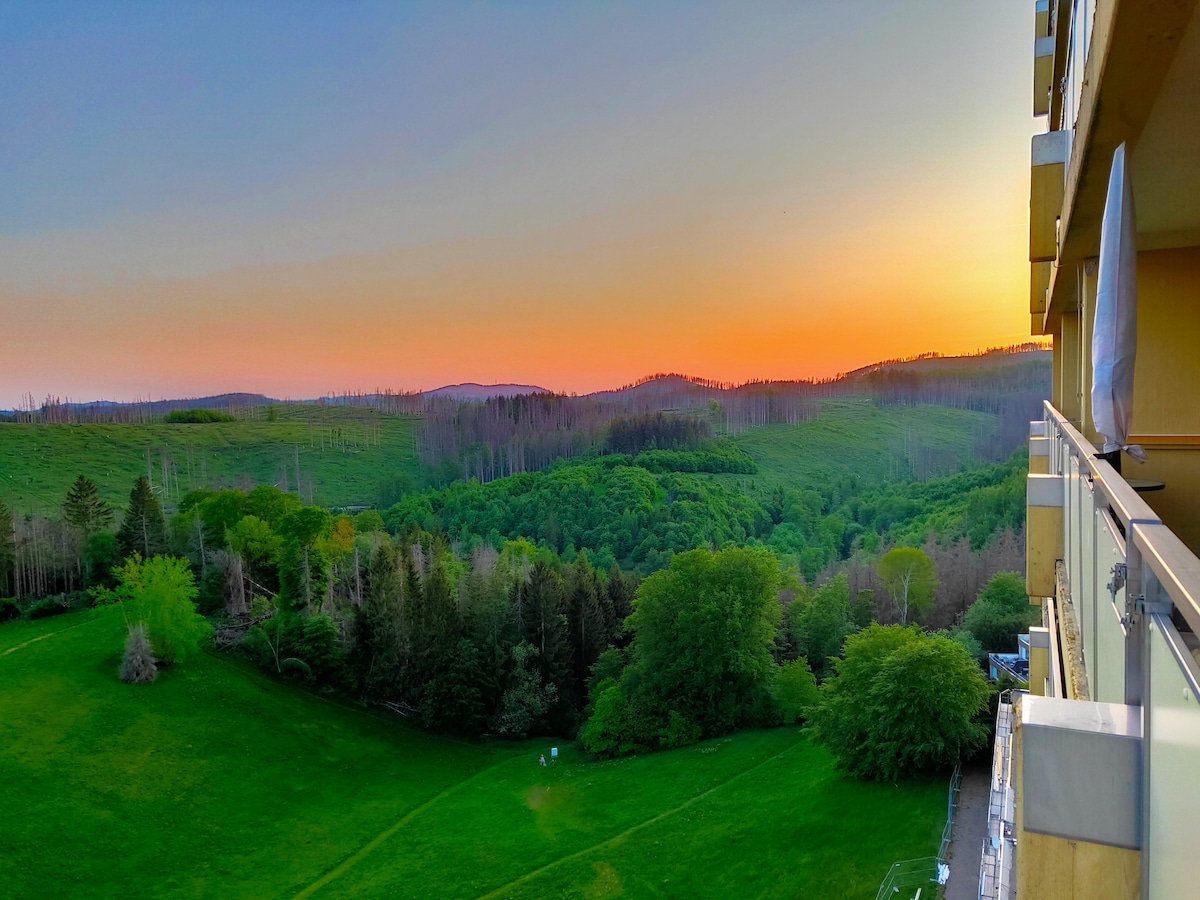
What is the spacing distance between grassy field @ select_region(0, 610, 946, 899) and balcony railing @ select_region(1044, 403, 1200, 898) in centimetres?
2046

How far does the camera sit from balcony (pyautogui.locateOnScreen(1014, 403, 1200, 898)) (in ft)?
4.11

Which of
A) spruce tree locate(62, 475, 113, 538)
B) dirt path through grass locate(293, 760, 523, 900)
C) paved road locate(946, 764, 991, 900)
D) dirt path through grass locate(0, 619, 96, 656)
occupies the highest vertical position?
spruce tree locate(62, 475, 113, 538)

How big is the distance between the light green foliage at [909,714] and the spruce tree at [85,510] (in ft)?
164

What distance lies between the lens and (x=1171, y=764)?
4.45ft

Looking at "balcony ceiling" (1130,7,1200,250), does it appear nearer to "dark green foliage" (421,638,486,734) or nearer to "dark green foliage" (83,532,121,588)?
"dark green foliage" (421,638,486,734)

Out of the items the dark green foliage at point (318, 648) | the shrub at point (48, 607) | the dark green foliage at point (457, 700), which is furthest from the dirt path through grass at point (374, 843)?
the shrub at point (48, 607)

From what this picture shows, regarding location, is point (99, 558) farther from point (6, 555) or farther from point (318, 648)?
point (318, 648)

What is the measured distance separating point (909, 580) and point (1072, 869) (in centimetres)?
4468

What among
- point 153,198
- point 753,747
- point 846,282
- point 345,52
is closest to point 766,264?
point 846,282

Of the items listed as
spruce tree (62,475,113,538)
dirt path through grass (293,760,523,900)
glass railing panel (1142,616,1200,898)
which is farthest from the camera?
spruce tree (62,475,113,538)

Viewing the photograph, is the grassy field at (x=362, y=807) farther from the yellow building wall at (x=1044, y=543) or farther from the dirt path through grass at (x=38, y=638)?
the yellow building wall at (x=1044, y=543)

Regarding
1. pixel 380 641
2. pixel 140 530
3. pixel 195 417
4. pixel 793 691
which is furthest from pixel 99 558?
pixel 195 417

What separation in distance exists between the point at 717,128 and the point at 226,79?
38686 millimetres

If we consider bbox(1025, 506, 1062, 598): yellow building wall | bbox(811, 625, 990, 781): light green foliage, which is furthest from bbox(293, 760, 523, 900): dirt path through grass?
bbox(1025, 506, 1062, 598): yellow building wall
